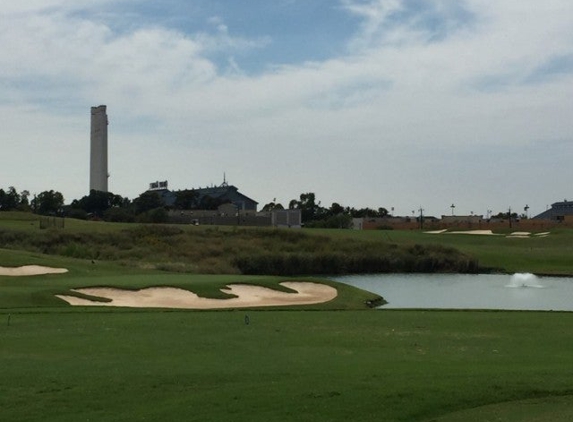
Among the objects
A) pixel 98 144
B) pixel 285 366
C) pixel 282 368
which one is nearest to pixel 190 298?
pixel 285 366

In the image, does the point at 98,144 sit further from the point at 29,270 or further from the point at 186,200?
the point at 29,270

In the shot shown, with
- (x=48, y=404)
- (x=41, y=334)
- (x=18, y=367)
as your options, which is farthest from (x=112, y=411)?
(x=41, y=334)

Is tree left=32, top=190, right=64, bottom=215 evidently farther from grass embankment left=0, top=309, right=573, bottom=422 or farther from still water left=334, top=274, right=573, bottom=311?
grass embankment left=0, top=309, right=573, bottom=422

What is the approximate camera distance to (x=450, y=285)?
59.1 meters

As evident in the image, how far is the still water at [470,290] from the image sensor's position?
1702 inches

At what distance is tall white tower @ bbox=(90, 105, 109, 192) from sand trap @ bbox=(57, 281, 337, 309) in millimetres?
128418

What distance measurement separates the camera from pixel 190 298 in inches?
1462

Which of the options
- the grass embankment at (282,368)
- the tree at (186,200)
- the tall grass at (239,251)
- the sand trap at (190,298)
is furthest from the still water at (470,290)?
the tree at (186,200)

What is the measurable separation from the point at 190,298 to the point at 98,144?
431 ft

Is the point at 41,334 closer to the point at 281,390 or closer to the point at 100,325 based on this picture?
the point at 100,325

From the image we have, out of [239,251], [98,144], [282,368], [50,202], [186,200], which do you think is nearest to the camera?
[282,368]

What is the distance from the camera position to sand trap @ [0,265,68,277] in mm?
43684

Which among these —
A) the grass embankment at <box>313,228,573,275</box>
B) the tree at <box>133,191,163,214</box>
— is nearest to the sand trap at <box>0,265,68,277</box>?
the grass embankment at <box>313,228,573,275</box>

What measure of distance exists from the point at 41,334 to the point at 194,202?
157 metres
